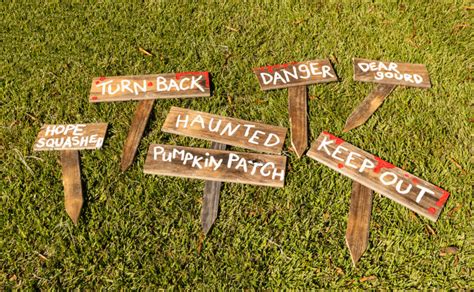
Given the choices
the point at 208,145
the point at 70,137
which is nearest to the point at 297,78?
the point at 208,145

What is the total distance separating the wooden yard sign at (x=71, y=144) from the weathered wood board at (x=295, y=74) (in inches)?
56.4

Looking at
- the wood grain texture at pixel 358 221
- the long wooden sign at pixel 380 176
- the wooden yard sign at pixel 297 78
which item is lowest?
the wood grain texture at pixel 358 221

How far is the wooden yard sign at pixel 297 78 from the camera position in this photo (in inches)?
131

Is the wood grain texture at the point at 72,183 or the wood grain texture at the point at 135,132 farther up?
the wood grain texture at the point at 135,132

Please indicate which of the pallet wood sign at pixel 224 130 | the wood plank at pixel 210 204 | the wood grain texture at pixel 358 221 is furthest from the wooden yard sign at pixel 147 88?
the wood grain texture at pixel 358 221

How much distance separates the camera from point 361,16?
13.8 feet

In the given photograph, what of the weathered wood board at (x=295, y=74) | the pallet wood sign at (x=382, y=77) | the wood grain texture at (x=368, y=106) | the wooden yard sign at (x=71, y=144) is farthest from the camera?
the weathered wood board at (x=295, y=74)

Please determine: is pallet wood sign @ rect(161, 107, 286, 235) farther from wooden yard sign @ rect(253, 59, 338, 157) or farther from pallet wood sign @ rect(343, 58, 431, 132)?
pallet wood sign @ rect(343, 58, 431, 132)

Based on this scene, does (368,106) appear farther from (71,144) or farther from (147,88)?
(71,144)

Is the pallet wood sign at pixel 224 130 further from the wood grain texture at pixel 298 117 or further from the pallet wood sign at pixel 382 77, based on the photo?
the pallet wood sign at pixel 382 77

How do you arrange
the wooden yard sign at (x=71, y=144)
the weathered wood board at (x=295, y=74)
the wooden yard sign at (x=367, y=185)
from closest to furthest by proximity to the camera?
the wooden yard sign at (x=367, y=185) → the wooden yard sign at (x=71, y=144) → the weathered wood board at (x=295, y=74)

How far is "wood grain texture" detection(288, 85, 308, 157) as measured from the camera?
10.1ft

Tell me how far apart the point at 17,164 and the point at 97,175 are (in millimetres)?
622

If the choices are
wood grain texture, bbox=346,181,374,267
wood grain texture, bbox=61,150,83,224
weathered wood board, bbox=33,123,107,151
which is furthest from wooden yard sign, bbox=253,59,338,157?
wood grain texture, bbox=61,150,83,224
